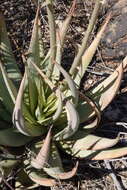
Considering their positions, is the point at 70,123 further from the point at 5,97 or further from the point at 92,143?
the point at 5,97

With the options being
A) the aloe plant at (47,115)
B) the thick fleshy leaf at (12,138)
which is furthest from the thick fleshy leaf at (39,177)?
the thick fleshy leaf at (12,138)

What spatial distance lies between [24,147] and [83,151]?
1.05ft

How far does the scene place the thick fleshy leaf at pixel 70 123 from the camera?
1851 mm

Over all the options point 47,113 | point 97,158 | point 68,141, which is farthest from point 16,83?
point 97,158

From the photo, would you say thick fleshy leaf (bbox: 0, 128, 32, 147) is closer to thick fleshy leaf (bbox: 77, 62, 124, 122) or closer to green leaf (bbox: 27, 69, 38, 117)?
green leaf (bbox: 27, 69, 38, 117)

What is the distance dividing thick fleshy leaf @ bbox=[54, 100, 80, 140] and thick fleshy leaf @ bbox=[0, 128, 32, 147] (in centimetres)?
17

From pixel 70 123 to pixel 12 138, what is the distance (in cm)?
31

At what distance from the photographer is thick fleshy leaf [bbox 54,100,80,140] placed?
1.85 m

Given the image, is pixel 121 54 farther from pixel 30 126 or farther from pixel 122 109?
pixel 30 126

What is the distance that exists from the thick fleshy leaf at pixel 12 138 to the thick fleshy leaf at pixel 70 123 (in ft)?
0.54

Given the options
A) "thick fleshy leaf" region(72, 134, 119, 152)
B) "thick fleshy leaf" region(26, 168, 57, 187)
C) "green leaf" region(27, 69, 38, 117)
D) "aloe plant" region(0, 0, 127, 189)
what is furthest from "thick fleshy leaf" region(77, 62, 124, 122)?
"thick fleshy leaf" region(26, 168, 57, 187)

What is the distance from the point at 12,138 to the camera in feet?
6.89

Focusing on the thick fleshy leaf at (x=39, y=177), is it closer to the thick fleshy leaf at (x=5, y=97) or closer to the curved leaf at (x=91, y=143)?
the curved leaf at (x=91, y=143)

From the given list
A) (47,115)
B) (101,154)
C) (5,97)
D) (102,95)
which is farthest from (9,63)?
(101,154)
